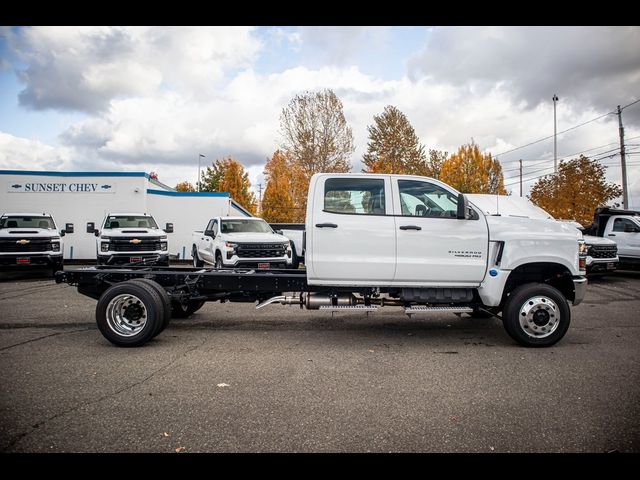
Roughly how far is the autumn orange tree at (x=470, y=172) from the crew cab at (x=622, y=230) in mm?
21970

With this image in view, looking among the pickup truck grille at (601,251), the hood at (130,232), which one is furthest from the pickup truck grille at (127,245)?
the pickup truck grille at (601,251)

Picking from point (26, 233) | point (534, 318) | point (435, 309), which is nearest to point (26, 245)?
point (26, 233)

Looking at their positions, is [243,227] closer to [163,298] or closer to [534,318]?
[163,298]

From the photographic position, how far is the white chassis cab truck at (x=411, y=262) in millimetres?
5590

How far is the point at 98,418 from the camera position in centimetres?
345

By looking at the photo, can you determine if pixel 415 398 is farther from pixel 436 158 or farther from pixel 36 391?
pixel 436 158

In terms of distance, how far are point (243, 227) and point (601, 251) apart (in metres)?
11.1

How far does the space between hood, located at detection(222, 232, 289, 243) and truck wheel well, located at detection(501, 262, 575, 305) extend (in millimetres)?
6918

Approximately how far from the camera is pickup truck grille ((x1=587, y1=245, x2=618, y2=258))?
1275 cm

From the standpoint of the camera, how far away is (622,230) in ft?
46.3

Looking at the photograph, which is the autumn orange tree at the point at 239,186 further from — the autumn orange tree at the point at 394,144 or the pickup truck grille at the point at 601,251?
the pickup truck grille at the point at 601,251

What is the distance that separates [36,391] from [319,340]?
3.40m
